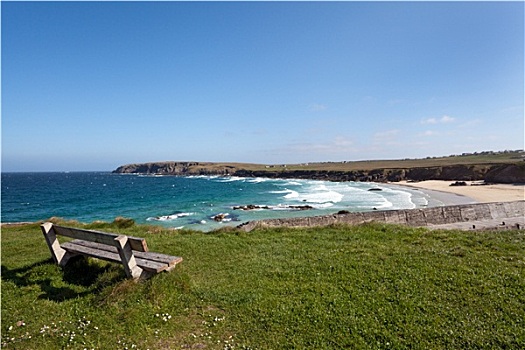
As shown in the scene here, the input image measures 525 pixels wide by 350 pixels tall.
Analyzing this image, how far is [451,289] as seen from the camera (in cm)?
509

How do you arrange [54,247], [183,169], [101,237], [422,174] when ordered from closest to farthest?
[101,237]
[54,247]
[422,174]
[183,169]

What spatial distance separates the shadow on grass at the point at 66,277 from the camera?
18.4 ft

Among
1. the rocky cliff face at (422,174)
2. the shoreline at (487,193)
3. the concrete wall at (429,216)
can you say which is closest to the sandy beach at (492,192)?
the shoreline at (487,193)

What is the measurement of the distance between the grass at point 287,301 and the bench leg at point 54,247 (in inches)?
7.2

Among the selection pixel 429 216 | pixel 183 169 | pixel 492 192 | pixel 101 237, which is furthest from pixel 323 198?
pixel 183 169

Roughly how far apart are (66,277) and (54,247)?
33.8 inches

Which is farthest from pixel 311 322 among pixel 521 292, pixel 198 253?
pixel 198 253

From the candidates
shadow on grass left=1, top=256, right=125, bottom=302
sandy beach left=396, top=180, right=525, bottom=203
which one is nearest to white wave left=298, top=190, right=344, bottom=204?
sandy beach left=396, top=180, right=525, bottom=203

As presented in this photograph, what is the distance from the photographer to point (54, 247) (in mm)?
6691

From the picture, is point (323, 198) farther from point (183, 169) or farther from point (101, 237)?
point (183, 169)

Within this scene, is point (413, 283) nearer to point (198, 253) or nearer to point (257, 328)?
point (257, 328)

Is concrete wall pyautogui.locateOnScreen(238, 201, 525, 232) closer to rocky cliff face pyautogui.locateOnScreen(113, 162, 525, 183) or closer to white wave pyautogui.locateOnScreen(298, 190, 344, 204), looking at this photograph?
white wave pyautogui.locateOnScreen(298, 190, 344, 204)

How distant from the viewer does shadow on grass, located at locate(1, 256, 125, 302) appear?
559cm

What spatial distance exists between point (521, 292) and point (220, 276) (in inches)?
218
